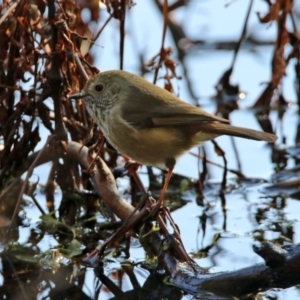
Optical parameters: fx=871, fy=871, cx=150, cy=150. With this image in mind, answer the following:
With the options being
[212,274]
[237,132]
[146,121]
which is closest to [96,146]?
[146,121]

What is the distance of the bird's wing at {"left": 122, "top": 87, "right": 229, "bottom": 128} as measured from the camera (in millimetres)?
5145

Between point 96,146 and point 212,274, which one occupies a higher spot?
point 96,146

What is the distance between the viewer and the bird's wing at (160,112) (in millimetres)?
5145

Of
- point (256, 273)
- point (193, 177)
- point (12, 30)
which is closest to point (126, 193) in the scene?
point (193, 177)

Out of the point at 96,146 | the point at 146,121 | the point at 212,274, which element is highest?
the point at 146,121

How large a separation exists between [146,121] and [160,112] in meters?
0.10

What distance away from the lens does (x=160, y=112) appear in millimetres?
5234

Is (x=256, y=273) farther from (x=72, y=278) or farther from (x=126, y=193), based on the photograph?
(x=126, y=193)

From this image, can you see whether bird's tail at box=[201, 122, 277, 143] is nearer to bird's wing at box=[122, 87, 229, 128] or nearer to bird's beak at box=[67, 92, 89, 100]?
bird's wing at box=[122, 87, 229, 128]

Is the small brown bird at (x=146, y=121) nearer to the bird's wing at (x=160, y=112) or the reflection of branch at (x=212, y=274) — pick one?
the bird's wing at (x=160, y=112)

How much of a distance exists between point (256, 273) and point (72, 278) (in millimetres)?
1147

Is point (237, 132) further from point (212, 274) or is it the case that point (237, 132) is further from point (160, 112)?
point (212, 274)

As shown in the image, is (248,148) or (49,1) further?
(248,148)

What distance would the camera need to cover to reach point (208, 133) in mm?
5250
